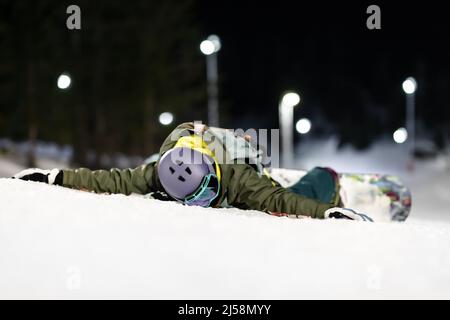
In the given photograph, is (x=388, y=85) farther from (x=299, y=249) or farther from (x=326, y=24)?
(x=299, y=249)

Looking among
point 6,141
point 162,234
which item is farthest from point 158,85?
point 162,234

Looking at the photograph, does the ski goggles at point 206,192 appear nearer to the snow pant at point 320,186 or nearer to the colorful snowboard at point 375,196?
the snow pant at point 320,186

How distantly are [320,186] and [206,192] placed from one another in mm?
1483

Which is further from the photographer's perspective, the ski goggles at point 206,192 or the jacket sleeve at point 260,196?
the ski goggles at point 206,192

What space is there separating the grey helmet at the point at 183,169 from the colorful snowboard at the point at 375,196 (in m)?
1.94

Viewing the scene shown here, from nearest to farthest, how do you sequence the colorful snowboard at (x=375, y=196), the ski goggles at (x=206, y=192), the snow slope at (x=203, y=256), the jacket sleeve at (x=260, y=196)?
the snow slope at (x=203, y=256) < the jacket sleeve at (x=260, y=196) < the ski goggles at (x=206, y=192) < the colorful snowboard at (x=375, y=196)

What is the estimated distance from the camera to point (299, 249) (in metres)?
2.15

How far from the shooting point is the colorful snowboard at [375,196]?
202 inches

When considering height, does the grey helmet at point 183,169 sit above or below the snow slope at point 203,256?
above

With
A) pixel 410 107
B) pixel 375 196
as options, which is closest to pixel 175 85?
pixel 410 107

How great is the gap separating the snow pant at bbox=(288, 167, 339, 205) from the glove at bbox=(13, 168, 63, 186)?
1.79 metres

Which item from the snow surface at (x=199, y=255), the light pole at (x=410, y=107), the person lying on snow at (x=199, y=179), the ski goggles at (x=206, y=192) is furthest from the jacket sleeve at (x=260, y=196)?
the light pole at (x=410, y=107)

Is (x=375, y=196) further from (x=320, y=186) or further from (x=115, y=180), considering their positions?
(x=115, y=180)
